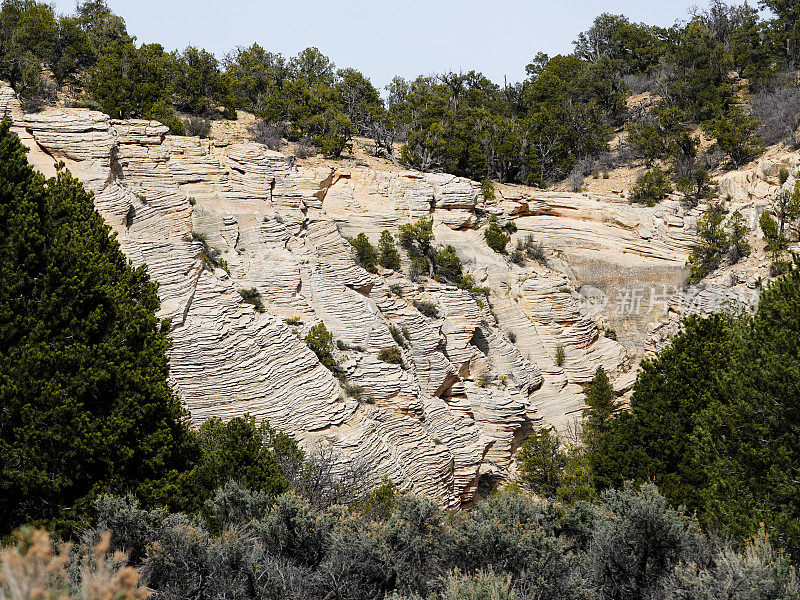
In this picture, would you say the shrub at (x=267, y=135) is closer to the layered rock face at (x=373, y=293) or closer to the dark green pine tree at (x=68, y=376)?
the layered rock face at (x=373, y=293)

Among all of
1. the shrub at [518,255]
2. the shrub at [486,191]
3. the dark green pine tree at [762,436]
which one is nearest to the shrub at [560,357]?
the shrub at [518,255]

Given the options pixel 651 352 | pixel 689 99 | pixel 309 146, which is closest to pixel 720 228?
pixel 651 352

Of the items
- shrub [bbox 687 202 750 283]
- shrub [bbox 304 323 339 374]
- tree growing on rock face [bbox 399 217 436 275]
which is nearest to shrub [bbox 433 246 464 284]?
tree growing on rock face [bbox 399 217 436 275]

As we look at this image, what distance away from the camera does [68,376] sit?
12109 millimetres

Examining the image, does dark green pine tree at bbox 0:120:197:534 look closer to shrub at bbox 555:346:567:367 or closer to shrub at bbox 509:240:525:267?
shrub at bbox 555:346:567:367

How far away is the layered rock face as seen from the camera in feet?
69.3

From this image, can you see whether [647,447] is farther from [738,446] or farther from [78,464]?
[78,464]

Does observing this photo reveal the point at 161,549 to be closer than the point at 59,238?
Yes

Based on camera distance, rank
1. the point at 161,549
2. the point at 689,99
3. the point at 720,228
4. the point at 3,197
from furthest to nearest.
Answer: the point at 689,99 → the point at 720,228 → the point at 3,197 → the point at 161,549

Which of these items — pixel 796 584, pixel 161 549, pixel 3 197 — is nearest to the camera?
pixel 796 584

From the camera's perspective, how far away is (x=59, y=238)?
13.2m

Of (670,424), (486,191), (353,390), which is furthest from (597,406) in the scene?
(486,191)

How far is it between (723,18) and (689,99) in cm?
1655

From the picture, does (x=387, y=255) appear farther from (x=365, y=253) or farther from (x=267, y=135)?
(x=267, y=135)
